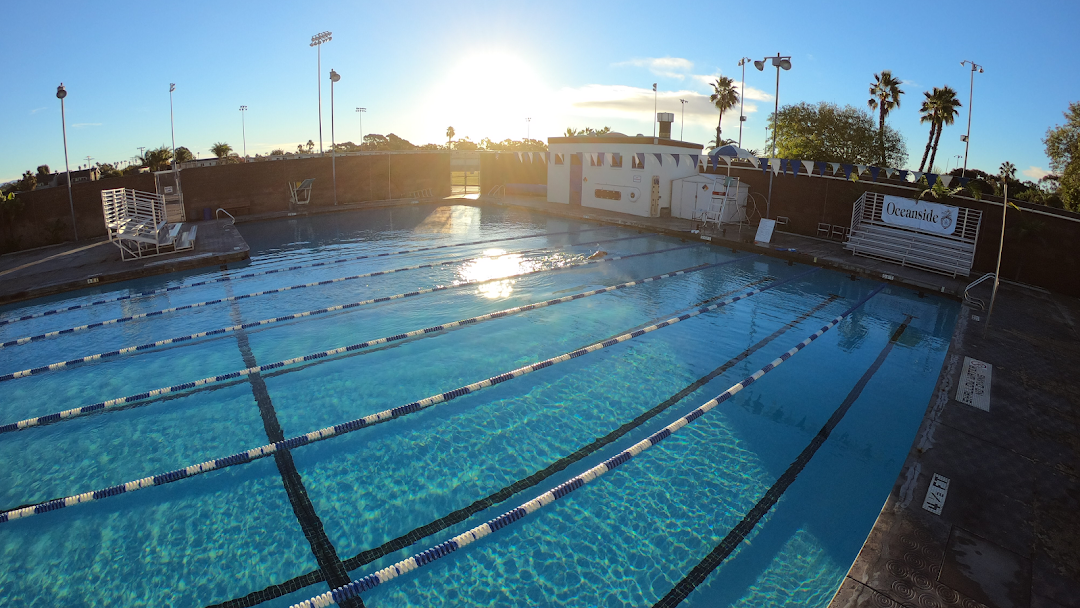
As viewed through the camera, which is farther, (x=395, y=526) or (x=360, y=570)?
(x=395, y=526)

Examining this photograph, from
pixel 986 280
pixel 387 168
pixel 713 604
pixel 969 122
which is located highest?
pixel 969 122

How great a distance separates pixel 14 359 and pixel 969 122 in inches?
1318

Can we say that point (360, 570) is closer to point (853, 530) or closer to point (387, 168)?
point (853, 530)

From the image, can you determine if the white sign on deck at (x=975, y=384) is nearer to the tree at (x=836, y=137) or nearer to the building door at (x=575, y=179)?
the building door at (x=575, y=179)

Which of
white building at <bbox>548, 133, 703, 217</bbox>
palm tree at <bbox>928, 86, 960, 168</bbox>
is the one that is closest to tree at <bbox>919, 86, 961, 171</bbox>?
palm tree at <bbox>928, 86, 960, 168</bbox>

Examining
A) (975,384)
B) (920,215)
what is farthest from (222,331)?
(920,215)

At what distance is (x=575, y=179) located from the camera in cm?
2567

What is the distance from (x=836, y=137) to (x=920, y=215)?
23807 millimetres

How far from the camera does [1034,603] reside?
351 cm

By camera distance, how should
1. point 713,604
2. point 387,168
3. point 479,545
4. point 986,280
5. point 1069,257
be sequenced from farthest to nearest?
point 387,168 → point 986,280 → point 1069,257 → point 479,545 → point 713,604

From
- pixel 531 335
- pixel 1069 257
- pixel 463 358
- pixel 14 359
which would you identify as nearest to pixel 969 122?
pixel 1069 257

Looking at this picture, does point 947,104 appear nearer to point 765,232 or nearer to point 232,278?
point 765,232

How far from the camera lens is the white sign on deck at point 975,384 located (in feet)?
20.8

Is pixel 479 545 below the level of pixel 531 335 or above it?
below
